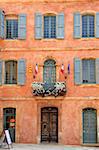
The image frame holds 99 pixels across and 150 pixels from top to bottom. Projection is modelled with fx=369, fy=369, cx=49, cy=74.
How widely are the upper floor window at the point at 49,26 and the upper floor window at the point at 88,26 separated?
2.07 metres

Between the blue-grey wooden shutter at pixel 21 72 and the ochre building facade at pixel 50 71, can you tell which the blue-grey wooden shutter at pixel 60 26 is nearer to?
the ochre building facade at pixel 50 71

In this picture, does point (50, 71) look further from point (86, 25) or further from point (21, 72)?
point (86, 25)

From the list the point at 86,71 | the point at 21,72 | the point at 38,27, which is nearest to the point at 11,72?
the point at 21,72

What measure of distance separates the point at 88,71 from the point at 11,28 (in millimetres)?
6175

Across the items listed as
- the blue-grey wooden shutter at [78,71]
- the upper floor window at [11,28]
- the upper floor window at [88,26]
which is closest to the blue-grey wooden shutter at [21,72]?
the upper floor window at [11,28]

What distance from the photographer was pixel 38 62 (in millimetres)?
25344

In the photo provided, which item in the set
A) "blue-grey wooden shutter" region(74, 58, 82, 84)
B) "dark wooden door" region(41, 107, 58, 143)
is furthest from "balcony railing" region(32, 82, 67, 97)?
"dark wooden door" region(41, 107, 58, 143)

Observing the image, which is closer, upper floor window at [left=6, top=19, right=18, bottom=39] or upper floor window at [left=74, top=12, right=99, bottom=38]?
upper floor window at [left=74, top=12, right=99, bottom=38]

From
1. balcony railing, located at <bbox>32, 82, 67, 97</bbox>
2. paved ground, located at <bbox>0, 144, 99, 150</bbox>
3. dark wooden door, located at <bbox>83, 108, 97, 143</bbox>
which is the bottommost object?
paved ground, located at <bbox>0, 144, 99, 150</bbox>

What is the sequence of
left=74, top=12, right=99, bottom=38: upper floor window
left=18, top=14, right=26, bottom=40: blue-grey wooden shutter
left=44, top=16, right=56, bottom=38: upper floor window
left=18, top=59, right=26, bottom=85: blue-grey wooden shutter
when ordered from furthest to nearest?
left=44, top=16, right=56, bottom=38: upper floor window, left=18, top=14, right=26, bottom=40: blue-grey wooden shutter, left=18, top=59, right=26, bottom=85: blue-grey wooden shutter, left=74, top=12, right=99, bottom=38: upper floor window

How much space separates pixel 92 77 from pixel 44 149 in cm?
605

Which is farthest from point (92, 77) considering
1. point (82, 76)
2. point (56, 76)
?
point (56, 76)

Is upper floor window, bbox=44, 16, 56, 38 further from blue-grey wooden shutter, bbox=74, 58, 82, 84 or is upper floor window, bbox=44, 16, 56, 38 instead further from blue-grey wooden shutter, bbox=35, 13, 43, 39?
blue-grey wooden shutter, bbox=74, 58, 82, 84

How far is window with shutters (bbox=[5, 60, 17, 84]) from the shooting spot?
25.6m
